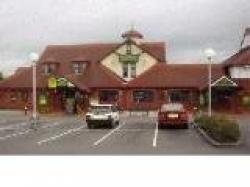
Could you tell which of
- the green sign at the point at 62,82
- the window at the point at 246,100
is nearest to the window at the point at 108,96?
the green sign at the point at 62,82

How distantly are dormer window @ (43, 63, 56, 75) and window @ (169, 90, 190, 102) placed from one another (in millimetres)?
1754

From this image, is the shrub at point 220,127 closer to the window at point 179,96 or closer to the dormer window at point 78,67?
the window at point 179,96

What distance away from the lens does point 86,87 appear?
13242mm

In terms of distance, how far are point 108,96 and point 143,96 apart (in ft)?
1.73

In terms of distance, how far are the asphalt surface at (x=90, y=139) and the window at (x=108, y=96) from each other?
1.67 ft

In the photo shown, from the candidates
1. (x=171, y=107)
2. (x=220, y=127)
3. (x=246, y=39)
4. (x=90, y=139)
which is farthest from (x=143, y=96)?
(x=220, y=127)

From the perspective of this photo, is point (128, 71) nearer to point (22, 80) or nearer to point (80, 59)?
point (80, 59)

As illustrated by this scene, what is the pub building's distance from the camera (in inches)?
505

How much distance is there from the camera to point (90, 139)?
595 inches

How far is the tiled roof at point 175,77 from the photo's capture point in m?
13.0
